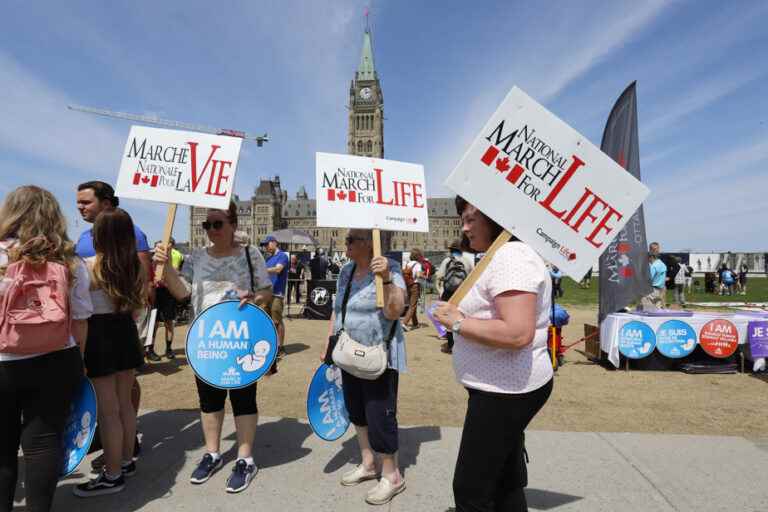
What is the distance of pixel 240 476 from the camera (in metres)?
3.16

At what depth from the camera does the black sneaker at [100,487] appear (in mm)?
3010

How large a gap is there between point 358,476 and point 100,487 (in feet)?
5.90

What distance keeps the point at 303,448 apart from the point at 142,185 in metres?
2.57

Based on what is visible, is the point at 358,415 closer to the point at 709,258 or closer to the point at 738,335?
the point at 738,335

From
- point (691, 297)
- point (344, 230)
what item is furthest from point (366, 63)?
point (691, 297)

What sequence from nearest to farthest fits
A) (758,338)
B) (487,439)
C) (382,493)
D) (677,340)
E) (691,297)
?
1. (487,439)
2. (382,493)
3. (758,338)
4. (677,340)
5. (691,297)

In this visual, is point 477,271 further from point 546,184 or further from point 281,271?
point 281,271

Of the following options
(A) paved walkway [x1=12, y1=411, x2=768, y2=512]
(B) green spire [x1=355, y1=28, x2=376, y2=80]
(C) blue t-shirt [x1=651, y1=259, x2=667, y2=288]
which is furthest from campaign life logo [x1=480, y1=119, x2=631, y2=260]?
(B) green spire [x1=355, y1=28, x2=376, y2=80]

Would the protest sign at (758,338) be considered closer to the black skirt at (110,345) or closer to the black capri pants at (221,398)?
the black capri pants at (221,398)

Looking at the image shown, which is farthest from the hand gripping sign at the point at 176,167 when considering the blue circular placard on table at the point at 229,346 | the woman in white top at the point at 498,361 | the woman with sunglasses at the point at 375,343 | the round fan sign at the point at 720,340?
the round fan sign at the point at 720,340

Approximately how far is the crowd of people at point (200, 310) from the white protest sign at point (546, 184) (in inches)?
6.4

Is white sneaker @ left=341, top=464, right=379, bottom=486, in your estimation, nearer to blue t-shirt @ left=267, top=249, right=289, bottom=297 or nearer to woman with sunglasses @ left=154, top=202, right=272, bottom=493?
woman with sunglasses @ left=154, top=202, right=272, bottom=493

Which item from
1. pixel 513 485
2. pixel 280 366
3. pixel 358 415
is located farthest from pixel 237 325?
pixel 280 366

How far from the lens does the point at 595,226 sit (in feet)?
7.57
